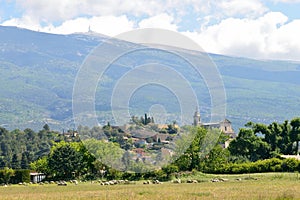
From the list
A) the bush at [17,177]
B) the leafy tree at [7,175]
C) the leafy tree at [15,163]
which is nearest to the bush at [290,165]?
the bush at [17,177]

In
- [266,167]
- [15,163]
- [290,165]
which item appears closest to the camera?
[290,165]

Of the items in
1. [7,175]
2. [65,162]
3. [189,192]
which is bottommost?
[7,175]

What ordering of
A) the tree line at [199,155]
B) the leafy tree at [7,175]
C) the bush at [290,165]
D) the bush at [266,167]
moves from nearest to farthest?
the tree line at [199,155]
the bush at [290,165]
the bush at [266,167]
the leafy tree at [7,175]

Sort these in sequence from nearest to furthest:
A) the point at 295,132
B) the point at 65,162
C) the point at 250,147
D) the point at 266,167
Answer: the point at 266,167, the point at 65,162, the point at 250,147, the point at 295,132

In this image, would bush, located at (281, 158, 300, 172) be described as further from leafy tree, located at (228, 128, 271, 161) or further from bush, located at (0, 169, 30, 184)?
bush, located at (0, 169, 30, 184)

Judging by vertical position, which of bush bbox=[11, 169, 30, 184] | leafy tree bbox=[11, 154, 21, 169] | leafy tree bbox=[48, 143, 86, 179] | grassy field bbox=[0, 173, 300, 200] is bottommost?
leafy tree bbox=[11, 154, 21, 169]

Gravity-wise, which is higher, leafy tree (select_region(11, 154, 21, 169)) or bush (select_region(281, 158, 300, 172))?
bush (select_region(281, 158, 300, 172))

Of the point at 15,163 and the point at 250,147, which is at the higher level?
the point at 250,147

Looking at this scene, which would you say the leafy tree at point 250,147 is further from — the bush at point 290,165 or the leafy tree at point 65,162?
the leafy tree at point 65,162

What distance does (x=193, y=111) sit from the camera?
45.8m

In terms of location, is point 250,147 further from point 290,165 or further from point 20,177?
point 20,177

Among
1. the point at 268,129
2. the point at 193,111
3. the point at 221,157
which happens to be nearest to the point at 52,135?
the point at 268,129

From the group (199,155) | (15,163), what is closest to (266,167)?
(199,155)

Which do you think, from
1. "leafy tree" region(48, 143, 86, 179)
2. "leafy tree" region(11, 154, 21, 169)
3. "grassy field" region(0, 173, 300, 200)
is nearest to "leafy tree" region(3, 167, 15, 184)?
"leafy tree" region(48, 143, 86, 179)
